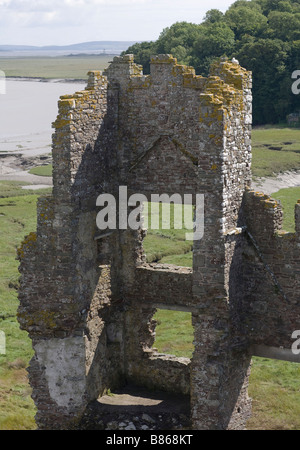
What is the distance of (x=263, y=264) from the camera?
16.1 metres

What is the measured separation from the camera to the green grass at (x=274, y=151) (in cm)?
5088

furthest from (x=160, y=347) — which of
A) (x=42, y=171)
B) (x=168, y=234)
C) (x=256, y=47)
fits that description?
(x=256, y=47)

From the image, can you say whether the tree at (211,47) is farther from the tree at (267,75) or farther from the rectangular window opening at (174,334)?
the rectangular window opening at (174,334)

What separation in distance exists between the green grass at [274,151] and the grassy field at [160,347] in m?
4.81

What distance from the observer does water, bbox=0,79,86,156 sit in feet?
241

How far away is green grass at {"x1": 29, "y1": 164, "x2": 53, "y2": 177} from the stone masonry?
39.1 metres

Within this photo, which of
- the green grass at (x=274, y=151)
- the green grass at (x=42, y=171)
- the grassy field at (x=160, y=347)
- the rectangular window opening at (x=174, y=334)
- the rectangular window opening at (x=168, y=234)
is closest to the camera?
the grassy field at (x=160, y=347)

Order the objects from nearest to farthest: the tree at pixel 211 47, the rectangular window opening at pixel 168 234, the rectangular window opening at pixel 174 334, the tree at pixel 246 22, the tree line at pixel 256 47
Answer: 1. the rectangular window opening at pixel 174 334
2. the rectangular window opening at pixel 168 234
3. the tree line at pixel 256 47
4. the tree at pixel 211 47
5. the tree at pixel 246 22

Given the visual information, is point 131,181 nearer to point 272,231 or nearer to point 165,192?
point 165,192

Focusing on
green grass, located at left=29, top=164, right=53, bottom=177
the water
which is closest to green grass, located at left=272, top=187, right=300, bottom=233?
green grass, located at left=29, top=164, right=53, bottom=177

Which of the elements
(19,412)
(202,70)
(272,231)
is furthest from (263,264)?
(202,70)

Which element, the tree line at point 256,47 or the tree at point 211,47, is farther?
the tree at point 211,47

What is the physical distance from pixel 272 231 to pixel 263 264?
2.23 feet

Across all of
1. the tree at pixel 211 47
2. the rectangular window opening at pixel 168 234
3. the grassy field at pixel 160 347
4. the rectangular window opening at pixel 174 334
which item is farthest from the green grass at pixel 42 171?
the rectangular window opening at pixel 174 334
